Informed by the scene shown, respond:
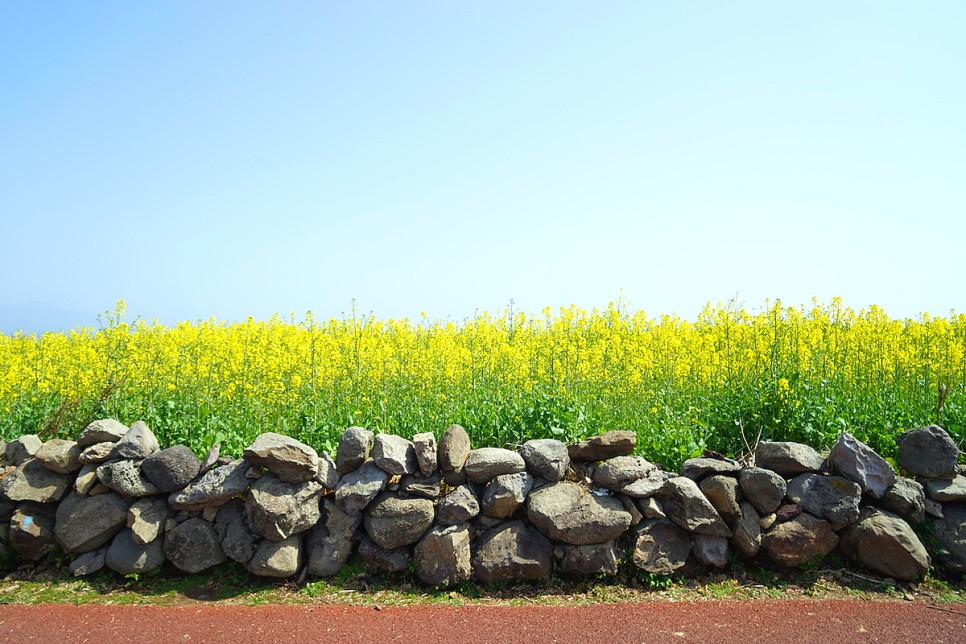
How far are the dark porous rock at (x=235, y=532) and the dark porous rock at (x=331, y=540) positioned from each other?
0.45 m

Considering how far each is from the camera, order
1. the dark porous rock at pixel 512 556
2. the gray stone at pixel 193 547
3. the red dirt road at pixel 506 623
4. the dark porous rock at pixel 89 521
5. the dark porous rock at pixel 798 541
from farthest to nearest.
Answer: the dark porous rock at pixel 89 521
the gray stone at pixel 193 547
the dark porous rock at pixel 798 541
the dark porous rock at pixel 512 556
the red dirt road at pixel 506 623

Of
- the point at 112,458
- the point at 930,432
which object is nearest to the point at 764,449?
the point at 930,432

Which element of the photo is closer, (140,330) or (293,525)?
(293,525)

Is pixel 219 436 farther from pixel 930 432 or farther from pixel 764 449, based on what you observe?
pixel 930 432

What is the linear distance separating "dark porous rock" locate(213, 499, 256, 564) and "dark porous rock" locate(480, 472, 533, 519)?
183cm

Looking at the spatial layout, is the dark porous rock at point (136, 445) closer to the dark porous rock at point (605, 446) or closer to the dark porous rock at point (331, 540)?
the dark porous rock at point (331, 540)

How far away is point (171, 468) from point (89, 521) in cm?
86

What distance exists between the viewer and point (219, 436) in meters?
5.37

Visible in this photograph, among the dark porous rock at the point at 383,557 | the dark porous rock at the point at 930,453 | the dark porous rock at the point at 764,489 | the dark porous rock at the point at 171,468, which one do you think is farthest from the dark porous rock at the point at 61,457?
the dark porous rock at the point at 930,453

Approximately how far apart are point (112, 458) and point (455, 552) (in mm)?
2903

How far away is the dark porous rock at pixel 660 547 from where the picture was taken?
4.71m

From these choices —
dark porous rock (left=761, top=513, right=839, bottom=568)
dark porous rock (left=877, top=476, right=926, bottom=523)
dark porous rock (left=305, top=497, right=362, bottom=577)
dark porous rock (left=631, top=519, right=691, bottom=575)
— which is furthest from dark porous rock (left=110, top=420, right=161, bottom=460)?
dark porous rock (left=877, top=476, right=926, bottom=523)

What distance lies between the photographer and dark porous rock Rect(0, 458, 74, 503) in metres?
5.04

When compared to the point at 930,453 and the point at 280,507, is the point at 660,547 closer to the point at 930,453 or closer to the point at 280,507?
the point at 930,453
